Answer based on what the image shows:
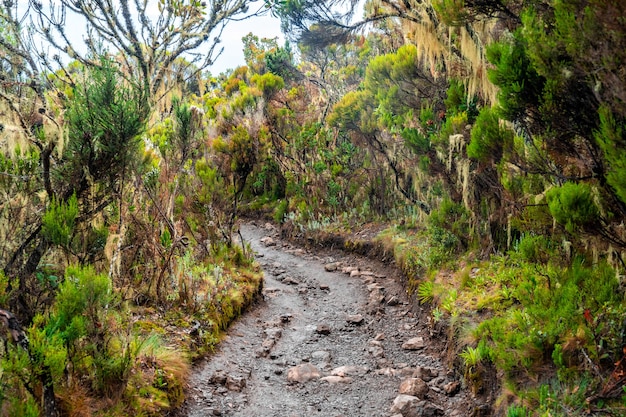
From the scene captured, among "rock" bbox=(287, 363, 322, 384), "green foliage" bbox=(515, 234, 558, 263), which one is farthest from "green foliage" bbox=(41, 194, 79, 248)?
"green foliage" bbox=(515, 234, 558, 263)

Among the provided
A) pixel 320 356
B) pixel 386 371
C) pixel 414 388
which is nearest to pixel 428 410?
pixel 414 388

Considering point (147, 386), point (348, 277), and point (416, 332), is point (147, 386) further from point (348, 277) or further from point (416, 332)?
point (348, 277)

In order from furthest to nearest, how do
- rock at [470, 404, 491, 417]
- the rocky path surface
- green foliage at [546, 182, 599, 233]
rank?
1. the rocky path surface
2. rock at [470, 404, 491, 417]
3. green foliage at [546, 182, 599, 233]

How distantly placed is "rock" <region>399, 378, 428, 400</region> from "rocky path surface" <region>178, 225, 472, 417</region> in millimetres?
10

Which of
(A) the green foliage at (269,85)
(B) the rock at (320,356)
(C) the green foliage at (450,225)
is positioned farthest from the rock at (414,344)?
(A) the green foliage at (269,85)

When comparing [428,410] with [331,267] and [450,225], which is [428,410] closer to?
[450,225]

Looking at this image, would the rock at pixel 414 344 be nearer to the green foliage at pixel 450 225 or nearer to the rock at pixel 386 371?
the rock at pixel 386 371

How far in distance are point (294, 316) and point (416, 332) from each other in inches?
82.5

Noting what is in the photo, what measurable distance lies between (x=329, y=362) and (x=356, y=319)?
146cm

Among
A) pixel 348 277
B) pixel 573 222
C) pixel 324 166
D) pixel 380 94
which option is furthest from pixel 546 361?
pixel 324 166

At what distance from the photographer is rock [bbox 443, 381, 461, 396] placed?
4.48 metres

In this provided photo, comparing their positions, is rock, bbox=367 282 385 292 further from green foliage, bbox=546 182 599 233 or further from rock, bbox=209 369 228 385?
green foliage, bbox=546 182 599 233

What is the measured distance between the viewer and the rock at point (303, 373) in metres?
5.14

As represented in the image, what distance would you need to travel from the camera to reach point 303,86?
17.5 meters
